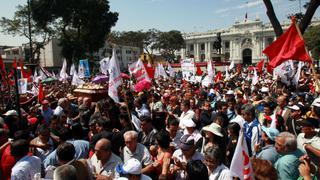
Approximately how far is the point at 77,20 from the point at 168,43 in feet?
136

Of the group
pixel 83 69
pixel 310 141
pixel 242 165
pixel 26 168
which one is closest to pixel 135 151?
pixel 26 168

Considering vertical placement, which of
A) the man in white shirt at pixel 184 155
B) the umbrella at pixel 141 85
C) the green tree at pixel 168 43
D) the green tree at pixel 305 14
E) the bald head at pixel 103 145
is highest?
the green tree at pixel 168 43

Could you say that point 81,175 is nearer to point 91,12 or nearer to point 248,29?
point 91,12

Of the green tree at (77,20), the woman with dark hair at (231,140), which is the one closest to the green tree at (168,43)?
the green tree at (77,20)

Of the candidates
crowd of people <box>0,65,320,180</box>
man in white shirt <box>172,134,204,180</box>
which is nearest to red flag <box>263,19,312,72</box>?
crowd of people <box>0,65,320,180</box>

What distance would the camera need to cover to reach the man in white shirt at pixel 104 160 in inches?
157

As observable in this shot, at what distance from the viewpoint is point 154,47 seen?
7688cm

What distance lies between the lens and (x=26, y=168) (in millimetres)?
3717

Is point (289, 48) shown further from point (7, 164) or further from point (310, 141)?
point (7, 164)

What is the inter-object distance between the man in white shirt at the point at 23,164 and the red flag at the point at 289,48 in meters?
4.92

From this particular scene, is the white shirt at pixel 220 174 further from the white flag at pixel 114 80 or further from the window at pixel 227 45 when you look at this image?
the window at pixel 227 45

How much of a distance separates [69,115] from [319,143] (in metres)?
5.92

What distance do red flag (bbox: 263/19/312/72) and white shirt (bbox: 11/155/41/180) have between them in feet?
16.1

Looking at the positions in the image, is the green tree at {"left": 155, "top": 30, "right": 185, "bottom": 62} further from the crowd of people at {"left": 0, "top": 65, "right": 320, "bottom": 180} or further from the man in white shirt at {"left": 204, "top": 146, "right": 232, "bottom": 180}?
the man in white shirt at {"left": 204, "top": 146, "right": 232, "bottom": 180}
